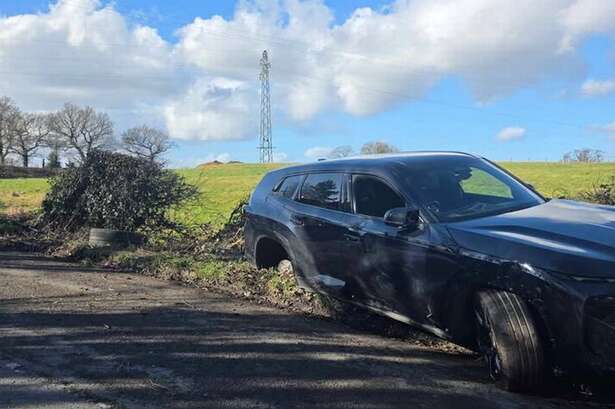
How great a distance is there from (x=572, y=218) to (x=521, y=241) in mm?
701


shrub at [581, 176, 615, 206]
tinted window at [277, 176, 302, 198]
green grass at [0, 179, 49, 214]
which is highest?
tinted window at [277, 176, 302, 198]

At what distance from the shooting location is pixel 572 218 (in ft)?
15.8

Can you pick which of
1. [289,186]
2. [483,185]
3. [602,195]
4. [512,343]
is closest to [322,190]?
[289,186]

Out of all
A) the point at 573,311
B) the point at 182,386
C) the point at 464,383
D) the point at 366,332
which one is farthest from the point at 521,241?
the point at 182,386

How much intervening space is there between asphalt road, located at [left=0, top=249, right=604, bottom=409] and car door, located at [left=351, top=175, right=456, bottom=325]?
17.6 inches

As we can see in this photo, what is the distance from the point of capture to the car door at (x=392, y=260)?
16.6 ft

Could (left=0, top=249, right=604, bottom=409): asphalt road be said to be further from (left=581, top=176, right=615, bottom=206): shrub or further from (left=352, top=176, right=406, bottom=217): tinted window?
(left=581, top=176, right=615, bottom=206): shrub

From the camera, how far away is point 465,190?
5762mm

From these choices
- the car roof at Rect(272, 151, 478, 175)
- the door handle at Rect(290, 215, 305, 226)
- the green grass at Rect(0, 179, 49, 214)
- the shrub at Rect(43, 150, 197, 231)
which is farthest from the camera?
the green grass at Rect(0, 179, 49, 214)

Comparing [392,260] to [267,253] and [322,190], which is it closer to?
[322,190]

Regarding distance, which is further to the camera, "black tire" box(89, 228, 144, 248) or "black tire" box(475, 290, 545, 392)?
"black tire" box(89, 228, 144, 248)

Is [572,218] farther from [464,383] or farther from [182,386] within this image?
[182,386]

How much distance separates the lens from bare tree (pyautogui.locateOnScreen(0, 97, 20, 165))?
93062 millimetres

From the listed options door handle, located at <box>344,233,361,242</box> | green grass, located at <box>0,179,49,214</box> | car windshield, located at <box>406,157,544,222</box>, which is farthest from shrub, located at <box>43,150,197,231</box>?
car windshield, located at <box>406,157,544,222</box>
